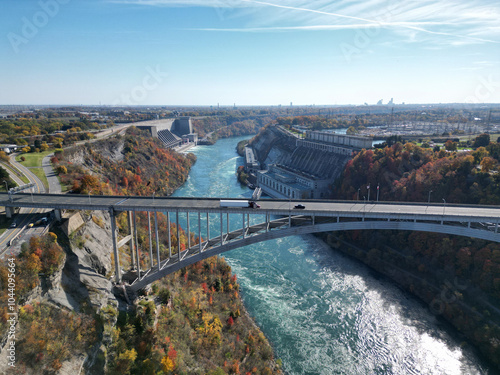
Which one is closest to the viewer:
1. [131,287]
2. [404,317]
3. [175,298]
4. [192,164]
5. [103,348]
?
[103,348]

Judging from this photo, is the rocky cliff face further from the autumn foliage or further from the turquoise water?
the turquoise water

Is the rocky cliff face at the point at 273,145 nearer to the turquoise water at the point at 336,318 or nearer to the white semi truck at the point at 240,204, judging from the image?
the turquoise water at the point at 336,318

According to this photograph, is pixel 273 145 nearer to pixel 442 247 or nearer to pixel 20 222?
pixel 442 247

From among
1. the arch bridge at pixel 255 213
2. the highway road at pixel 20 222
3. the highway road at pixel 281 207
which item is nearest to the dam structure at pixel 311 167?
the highway road at pixel 281 207

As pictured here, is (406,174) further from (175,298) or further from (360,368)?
(175,298)

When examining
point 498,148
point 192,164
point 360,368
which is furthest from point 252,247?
point 192,164

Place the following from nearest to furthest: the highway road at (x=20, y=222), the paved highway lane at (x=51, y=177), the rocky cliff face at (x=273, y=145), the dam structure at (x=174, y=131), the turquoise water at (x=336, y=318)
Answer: the highway road at (x=20, y=222)
the turquoise water at (x=336, y=318)
the paved highway lane at (x=51, y=177)
the rocky cliff face at (x=273, y=145)
the dam structure at (x=174, y=131)

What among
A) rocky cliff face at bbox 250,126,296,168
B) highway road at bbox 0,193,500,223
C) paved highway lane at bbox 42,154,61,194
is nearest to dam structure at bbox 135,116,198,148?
rocky cliff face at bbox 250,126,296,168
